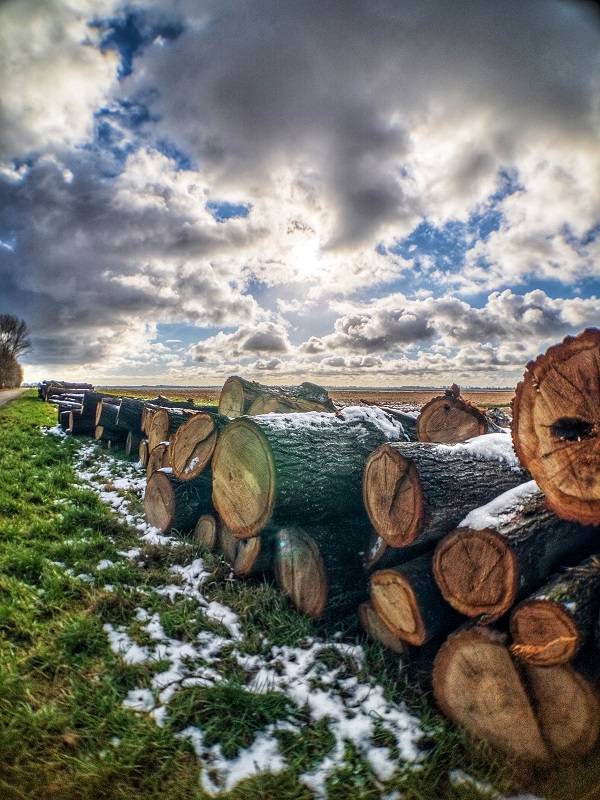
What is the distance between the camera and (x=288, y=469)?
3547 millimetres

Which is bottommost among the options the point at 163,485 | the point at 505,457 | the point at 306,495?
the point at 163,485

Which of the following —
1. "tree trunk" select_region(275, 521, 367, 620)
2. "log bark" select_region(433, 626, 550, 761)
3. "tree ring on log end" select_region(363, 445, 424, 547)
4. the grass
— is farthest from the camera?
"tree trunk" select_region(275, 521, 367, 620)

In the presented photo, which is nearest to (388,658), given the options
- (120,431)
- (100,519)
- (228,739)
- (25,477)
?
(228,739)

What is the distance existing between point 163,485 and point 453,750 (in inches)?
148

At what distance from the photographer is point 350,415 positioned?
14.4ft

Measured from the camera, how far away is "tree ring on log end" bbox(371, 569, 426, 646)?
2672 millimetres

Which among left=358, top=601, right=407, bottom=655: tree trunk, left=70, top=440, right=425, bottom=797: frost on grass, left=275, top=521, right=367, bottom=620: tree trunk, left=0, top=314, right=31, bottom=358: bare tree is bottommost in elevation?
left=70, top=440, right=425, bottom=797: frost on grass

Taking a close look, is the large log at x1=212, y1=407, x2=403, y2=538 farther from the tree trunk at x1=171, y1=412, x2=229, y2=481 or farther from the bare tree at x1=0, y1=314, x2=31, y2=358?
the bare tree at x1=0, y1=314, x2=31, y2=358

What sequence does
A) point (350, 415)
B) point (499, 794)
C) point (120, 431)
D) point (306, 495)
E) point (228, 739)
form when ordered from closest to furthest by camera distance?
1. point (499, 794)
2. point (228, 739)
3. point (306, 495)
4. point (350, 415)
5. point (120, 431)

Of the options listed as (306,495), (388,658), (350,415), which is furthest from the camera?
(350,415)

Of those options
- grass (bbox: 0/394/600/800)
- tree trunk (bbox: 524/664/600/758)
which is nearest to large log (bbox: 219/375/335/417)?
grass (bbox: 0/394/600/800)

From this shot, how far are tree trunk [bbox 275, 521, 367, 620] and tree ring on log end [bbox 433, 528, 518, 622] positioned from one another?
3.19 feet

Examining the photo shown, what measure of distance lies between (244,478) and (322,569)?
3.35ft

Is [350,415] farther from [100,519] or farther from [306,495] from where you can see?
[100,519]
